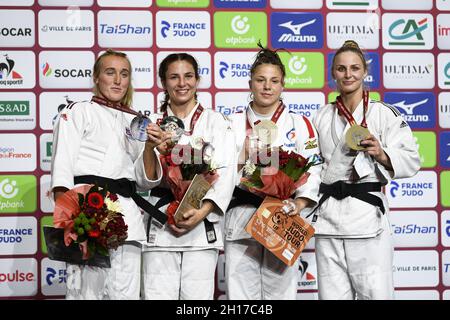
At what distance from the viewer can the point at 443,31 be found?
5543 mm

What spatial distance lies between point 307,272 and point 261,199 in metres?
1.48

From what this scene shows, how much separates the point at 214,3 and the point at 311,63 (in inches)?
36.0

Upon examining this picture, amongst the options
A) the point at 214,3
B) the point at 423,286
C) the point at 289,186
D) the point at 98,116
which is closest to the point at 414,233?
the point at 423,286

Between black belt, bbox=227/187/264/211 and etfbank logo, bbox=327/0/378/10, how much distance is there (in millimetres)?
2021

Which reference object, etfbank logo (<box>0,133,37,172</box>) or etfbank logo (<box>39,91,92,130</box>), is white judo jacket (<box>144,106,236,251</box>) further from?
etfbank logo (<box>0,133,37,172</box>)

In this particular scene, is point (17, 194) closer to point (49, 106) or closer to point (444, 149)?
point (49, 106)

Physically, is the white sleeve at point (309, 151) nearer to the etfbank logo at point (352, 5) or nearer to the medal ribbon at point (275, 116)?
the medal ribbon at point (275, 116)

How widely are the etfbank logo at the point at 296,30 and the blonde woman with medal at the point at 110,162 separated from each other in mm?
1652

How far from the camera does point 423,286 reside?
5469mm

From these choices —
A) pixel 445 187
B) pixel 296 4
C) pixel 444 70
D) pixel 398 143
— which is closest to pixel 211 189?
pixel 398 143

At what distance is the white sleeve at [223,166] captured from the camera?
3977 mm

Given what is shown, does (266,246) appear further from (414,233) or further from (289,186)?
(414,233)

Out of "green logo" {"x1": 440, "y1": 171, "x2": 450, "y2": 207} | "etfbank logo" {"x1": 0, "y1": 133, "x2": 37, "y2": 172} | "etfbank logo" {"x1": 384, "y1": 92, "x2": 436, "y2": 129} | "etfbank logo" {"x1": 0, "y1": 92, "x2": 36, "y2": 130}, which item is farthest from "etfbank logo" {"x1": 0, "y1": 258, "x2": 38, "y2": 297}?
"green logo" {"x1": 440, "y1": 171, "x2": 450, "y2": 207}

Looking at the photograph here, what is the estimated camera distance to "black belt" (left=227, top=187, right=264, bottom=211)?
13.6 feet
